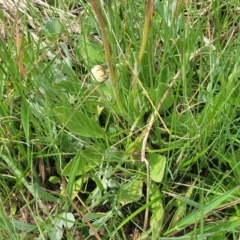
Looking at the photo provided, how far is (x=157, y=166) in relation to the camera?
0.94 meters

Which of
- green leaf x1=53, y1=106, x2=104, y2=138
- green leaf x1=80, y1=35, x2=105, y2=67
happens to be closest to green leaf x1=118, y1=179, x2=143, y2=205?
green leaf x1=53, y1=106, x2=104, y2=138

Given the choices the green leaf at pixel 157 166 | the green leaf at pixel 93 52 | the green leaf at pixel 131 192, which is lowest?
the green leaf at pixel 131 192

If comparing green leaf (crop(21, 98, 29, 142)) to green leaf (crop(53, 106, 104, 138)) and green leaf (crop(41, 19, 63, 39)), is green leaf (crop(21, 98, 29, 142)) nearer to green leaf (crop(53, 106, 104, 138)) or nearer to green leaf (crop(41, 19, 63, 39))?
green leaf (crop(53, 106, 104, 138))

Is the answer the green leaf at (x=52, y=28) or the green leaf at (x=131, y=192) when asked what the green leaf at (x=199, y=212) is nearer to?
the green leaf at (x=131, y=192)

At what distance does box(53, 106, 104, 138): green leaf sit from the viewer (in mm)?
937

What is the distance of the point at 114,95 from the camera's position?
3.08ft

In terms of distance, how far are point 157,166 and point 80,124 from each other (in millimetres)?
163

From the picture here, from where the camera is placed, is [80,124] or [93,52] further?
[93,52]

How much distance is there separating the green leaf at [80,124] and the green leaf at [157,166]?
0.34 ft

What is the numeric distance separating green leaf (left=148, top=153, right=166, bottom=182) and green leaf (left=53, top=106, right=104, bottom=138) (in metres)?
0.10

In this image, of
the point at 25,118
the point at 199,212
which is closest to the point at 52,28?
the point at 25,118

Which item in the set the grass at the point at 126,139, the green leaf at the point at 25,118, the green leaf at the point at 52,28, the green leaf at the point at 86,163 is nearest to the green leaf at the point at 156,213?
the grass at the point at 126,139

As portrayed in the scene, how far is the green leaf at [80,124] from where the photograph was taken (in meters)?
0.94

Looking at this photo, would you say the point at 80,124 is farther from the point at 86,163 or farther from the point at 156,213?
the point at 156,213
